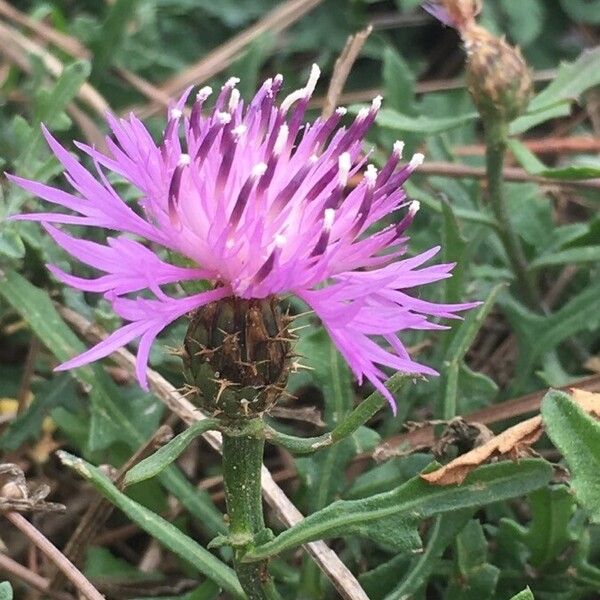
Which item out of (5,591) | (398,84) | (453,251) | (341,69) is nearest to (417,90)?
(398,84)

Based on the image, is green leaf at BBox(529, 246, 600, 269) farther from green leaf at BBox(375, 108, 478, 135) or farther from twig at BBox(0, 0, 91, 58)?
twig at BBox(0, 0, 91, 58)

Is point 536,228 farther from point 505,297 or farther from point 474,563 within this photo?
point 474,563

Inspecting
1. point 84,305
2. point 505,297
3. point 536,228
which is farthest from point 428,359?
point 84,305

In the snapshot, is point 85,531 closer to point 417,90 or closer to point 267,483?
point 267,483

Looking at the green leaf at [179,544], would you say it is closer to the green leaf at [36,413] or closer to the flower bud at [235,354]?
the flower bud at [235,354]

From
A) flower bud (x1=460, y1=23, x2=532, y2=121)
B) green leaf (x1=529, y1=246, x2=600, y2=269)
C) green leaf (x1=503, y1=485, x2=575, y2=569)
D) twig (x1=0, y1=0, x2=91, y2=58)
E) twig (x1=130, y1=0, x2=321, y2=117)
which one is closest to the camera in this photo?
green leaf (x1=503, y1=485, x2=575, y2=569)

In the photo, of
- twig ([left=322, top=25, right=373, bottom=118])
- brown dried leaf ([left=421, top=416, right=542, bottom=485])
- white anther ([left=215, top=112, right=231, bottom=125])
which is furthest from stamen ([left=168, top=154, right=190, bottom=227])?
twig ([left=322, top=25, right=373, bottom=118])

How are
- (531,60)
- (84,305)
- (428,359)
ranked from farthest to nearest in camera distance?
(531,60), (428,359), (84,305)
